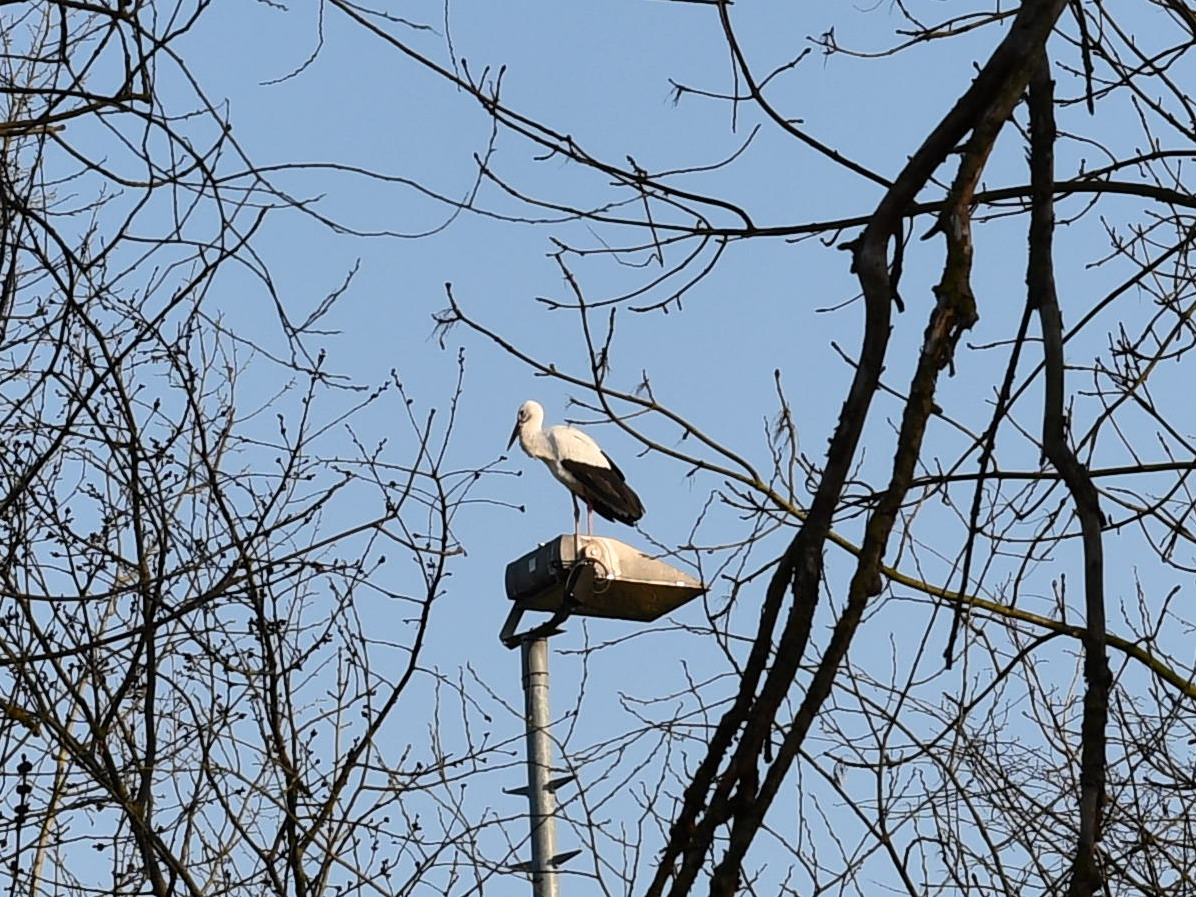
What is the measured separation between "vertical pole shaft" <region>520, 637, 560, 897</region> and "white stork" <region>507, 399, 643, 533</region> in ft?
14.5

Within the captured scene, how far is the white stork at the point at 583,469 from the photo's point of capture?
1010 cm

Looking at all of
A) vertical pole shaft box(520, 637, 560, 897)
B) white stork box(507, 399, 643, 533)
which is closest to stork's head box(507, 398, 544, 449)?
white stork box(507, 399, 643, 533)

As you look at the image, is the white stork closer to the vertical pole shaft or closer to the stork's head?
the stork's head

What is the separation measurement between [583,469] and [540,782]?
5.12 m

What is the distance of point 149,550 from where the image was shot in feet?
14.6

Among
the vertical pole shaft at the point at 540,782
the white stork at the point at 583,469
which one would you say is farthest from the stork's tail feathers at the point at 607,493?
the vertical pole shaft at the point at 540,782

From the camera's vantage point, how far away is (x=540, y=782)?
204 inches

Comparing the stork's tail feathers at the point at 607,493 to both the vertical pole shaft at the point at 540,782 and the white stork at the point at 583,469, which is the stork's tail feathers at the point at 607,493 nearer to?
the white stork at the point at 583,469

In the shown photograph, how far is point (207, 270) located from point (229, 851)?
1.87m

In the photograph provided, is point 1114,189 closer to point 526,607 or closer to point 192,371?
point 192,371

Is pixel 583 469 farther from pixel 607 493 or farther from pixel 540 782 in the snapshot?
pixel 540 782

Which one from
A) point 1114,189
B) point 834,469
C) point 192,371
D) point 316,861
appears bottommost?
point 834,469

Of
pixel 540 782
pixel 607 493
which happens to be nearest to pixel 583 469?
pixel 607 493

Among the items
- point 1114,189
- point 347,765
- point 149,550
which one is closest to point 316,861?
point 347,765
